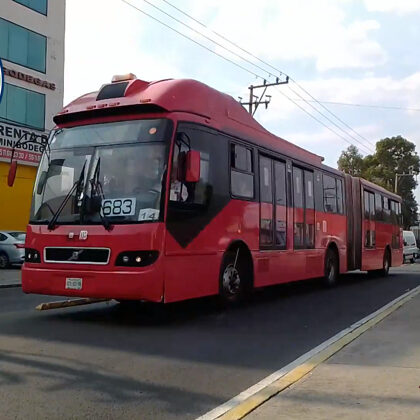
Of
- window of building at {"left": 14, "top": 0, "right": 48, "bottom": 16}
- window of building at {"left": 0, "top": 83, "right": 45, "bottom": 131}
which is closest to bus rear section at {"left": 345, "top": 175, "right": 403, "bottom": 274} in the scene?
window of building at {"left": 0, "top": 83, "right": 45, "bottom": 131}

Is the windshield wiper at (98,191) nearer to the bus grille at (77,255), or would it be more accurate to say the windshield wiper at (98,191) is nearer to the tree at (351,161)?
the bus grille at (77,255)

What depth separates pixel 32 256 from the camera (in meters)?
8.97

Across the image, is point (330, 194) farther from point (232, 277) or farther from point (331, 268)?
point (232, 277)

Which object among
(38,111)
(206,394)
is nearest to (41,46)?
(38,111)

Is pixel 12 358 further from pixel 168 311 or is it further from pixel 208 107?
pixel 208 107

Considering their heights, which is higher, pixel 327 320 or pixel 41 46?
pixel 41 46

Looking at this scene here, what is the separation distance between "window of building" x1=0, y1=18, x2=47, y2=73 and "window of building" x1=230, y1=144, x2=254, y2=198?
19857 millimetres

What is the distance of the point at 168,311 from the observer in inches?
396

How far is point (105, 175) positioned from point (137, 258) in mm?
1435

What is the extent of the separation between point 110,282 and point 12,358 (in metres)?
2.14

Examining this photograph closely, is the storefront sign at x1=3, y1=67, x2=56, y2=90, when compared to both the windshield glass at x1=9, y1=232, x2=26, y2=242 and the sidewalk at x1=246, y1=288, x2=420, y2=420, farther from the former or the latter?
the sidewalk at x1=246, y1=288, x2=420, y2=420

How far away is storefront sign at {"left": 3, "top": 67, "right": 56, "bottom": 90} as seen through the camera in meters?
27.2

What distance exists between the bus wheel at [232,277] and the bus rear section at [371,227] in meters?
7.18

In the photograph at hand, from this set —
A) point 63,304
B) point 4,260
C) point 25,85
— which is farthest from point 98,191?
point 25,85
